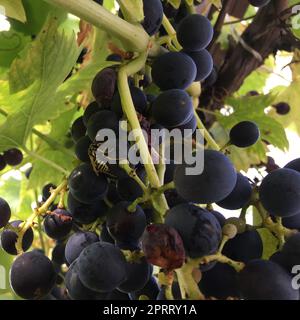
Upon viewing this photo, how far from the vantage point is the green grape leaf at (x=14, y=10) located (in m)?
0.95

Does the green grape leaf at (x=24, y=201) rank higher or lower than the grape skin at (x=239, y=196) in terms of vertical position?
lower

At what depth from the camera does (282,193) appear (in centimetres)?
66

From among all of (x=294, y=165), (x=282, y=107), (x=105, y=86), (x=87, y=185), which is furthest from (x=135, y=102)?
(x=282, y=107)

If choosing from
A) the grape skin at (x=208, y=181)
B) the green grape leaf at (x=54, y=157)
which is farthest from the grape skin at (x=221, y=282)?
the green grape leaf at (x=54, y=157)

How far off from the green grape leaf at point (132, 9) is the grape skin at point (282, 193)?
13.1 inches

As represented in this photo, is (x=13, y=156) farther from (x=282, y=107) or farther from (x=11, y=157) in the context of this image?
(x=282, y=107)

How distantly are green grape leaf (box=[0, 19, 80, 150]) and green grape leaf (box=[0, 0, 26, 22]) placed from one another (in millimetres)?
136

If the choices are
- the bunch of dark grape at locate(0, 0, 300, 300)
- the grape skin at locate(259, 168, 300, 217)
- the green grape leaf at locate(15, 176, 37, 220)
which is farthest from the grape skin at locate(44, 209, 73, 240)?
the green grape leaf at locate(15, 176, 37, 220)

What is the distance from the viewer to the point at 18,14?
98 centimetres

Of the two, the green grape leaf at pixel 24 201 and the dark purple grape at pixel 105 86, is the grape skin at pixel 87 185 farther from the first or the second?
the green grape leaf at pixel 24 201

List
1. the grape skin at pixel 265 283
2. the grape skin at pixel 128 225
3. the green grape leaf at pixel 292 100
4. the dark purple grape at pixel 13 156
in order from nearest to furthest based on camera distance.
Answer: the grape skin at pixel 265 283 < the grape skin at pixel 128 225 < the dark purple grape at pixel 13 156 < the green grape leaf at pixel 292 100

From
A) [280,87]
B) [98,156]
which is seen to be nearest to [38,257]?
[98,156]
